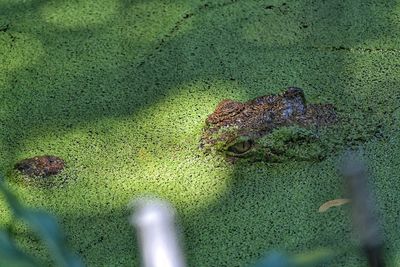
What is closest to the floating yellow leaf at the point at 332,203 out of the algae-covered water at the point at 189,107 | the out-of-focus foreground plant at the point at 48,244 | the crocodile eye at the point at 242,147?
the algae-covered water at the point at 189,107

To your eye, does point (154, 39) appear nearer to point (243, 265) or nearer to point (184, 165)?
point (184, 165)

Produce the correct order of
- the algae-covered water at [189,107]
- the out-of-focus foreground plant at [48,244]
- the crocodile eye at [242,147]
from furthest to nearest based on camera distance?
the crocodile eye at [242,147]
the algae-covered water at [189,107]
the out-of-focus foreground plant at [48,244]

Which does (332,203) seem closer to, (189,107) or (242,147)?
(242,147)

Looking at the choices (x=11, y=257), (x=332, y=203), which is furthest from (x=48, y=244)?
(x=332, y=203)

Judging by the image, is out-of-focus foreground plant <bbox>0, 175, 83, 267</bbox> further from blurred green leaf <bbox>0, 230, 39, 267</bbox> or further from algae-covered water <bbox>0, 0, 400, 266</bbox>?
algae-covered water <bbox>0, 0, 400, 266</bbox>

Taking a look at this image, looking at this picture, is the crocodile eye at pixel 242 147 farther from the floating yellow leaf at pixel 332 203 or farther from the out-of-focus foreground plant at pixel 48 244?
the out-of-focus foreground plant at pixel 48 244

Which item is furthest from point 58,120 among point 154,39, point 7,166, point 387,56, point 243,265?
point 387,56
